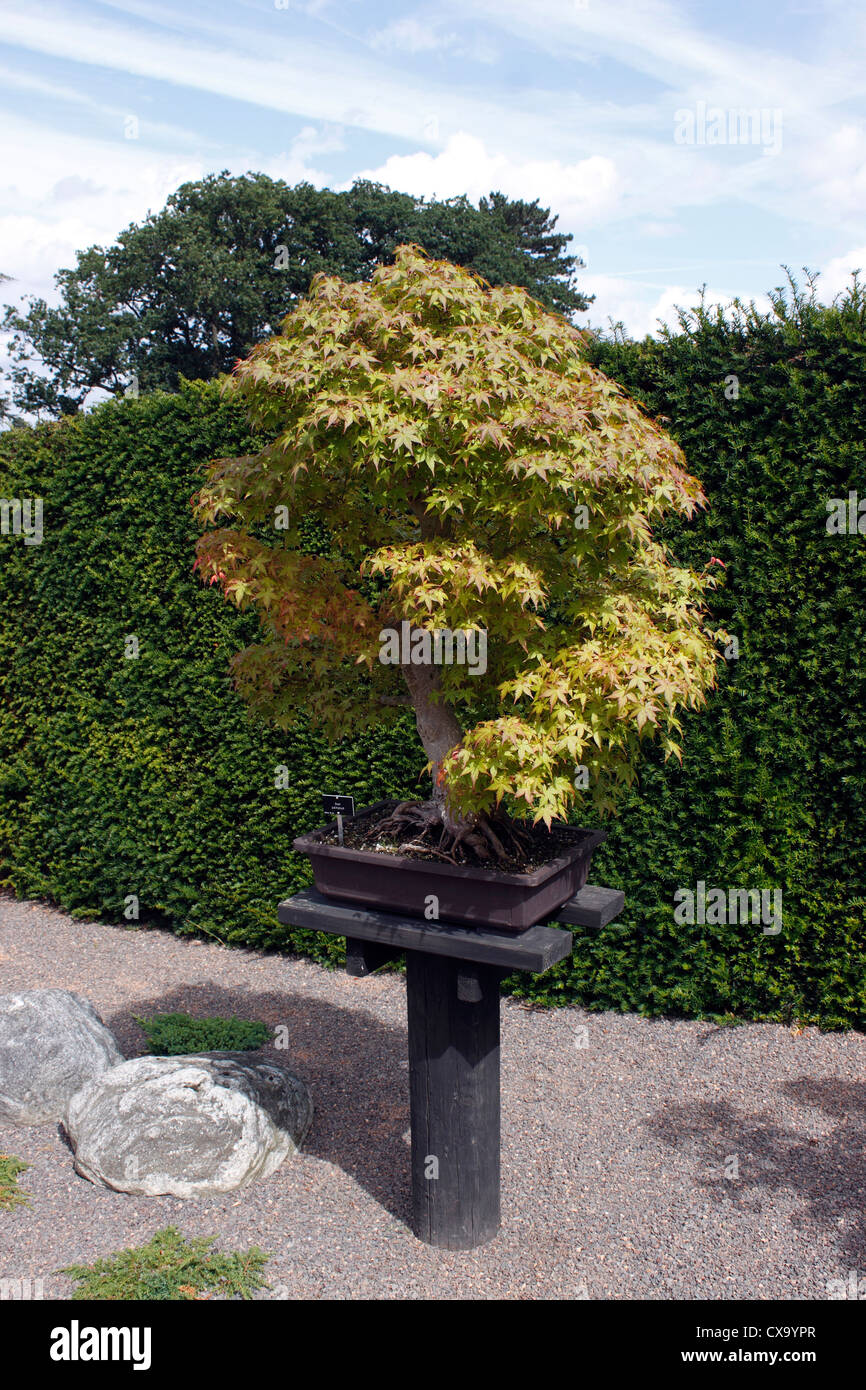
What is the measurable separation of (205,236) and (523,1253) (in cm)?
2698

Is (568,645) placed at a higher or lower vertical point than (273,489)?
lower

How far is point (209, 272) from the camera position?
81.1 ft

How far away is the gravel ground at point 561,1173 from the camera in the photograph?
3523 mm

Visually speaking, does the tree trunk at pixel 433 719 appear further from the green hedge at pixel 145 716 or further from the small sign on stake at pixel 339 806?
the green hedge at pixel 145 716

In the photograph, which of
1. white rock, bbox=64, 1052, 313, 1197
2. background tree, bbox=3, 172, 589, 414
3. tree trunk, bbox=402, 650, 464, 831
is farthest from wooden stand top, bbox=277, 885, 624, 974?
background tree, bbox=3, 172, 589, 414

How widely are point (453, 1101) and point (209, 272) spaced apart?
25170mm

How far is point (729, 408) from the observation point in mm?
5156

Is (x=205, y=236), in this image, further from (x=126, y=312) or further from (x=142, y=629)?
(x=142, y=629)

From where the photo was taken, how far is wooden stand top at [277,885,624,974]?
3121 mm

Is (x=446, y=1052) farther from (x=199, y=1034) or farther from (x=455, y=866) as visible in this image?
(x=199, y=1034)

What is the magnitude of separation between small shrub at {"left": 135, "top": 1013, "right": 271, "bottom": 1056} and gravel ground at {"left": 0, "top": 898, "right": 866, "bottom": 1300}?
162 millimetres

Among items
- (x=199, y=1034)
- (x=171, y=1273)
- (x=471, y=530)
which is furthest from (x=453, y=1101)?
(x=199, y=1034)

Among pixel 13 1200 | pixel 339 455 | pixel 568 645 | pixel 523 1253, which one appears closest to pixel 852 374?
pixel 568 645

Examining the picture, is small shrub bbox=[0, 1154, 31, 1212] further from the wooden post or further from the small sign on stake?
the small sign on stake
